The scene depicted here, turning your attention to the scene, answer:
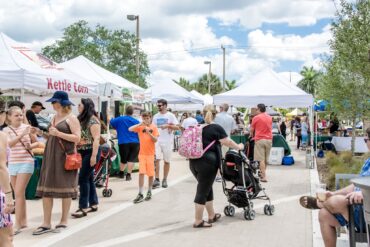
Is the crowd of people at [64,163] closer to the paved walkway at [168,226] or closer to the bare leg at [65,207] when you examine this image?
the bare leg at [65,207]

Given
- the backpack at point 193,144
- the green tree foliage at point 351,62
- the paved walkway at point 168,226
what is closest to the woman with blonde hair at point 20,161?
the paved walkway at point 168,226

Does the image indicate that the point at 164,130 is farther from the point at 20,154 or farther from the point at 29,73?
the point at 20,154

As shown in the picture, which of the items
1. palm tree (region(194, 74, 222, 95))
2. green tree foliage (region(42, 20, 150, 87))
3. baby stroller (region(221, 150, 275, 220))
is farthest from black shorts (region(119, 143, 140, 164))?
palm tree (region(194, 74, 222, 95))

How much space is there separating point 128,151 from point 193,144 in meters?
4.80

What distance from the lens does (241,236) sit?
20.6ft

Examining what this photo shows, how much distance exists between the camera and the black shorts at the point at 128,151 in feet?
36.3

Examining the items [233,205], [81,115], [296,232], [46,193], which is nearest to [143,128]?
[81,115]

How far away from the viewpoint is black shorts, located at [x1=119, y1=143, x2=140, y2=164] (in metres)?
11.1

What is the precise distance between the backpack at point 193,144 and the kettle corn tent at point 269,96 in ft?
29.0

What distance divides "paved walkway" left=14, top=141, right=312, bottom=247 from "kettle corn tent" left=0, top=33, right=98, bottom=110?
2.20 m

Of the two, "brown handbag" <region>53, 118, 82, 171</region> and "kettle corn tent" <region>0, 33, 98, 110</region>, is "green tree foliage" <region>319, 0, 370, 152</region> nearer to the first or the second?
"kettle corn tent" <region>0, 33, 98, 110</region>

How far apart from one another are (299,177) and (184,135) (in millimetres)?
6685

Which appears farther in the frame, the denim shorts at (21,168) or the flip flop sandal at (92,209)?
the flip flop sandal at (92,209)

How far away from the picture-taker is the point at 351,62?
43.8ft
